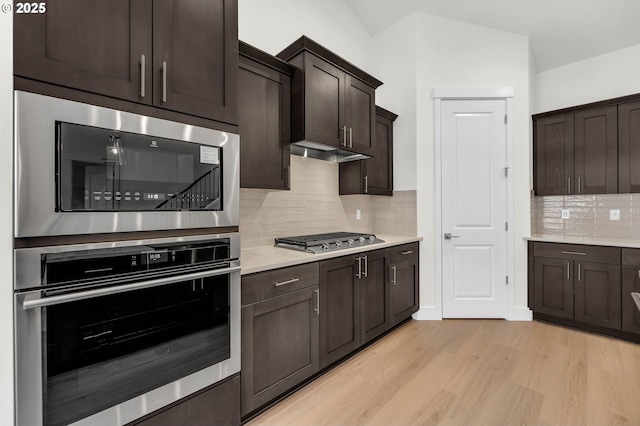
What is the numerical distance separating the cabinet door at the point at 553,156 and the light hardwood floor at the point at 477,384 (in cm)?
167

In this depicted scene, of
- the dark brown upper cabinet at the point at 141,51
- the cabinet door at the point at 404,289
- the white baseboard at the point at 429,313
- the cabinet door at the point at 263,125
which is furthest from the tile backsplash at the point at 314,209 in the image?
the dark brown upper cabinet at the point at 141,51

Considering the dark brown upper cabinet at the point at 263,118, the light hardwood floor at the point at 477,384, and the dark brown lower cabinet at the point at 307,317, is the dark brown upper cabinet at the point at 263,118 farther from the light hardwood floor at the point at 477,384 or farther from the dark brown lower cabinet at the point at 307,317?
the light hardwood floor at the point at 477,384

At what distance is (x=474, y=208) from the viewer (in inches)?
132

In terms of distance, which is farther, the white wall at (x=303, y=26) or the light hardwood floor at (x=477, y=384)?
the white wall at (x=303, y=26)

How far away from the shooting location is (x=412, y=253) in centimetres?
325

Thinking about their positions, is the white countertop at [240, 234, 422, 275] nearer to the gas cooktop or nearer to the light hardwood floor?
the gas cooktop

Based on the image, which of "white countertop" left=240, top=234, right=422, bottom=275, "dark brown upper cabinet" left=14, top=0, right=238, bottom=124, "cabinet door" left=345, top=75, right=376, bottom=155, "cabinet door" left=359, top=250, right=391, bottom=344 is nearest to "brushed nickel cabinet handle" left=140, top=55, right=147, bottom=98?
"dark brown upper cabinet" left=14, top=0, right=238, bottom=124

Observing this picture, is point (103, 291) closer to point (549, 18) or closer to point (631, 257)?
point (631, 257)

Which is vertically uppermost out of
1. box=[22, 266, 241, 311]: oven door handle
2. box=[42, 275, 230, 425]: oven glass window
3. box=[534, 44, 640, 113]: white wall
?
box=[534, 44, 640, 113]: white wall

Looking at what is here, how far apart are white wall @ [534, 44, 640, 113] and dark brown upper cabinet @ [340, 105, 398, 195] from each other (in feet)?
7.16

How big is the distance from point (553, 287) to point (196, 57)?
3.97 m

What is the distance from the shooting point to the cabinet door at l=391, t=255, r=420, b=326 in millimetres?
2953

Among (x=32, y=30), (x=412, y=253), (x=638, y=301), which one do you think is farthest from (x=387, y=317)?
(x=32, y=30)

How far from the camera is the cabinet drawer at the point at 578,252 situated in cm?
288
